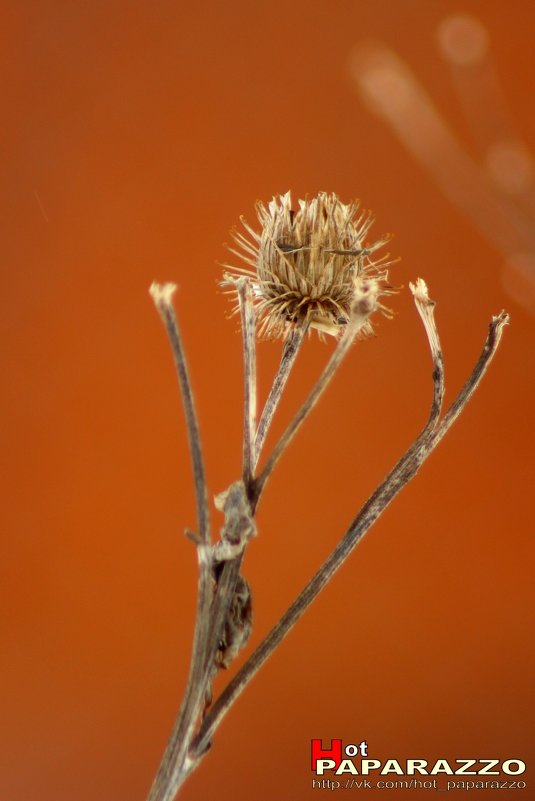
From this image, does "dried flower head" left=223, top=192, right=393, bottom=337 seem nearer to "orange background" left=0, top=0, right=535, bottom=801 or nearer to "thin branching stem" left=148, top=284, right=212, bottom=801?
"thin branching stem" left=148, top=284, right=212, bottom=801

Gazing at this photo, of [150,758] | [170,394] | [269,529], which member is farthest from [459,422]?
[150,758]

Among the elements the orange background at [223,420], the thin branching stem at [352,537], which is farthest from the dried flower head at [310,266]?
the orange background at [223,420]

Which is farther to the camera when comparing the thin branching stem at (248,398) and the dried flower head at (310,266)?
the dried flower head at (310,266)

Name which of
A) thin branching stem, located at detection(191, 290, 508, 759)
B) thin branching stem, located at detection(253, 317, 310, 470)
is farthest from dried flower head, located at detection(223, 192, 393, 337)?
thin branching stem, located at detection(191, 290, 508, 759)

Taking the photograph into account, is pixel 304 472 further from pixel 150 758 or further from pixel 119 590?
pixel 150 758

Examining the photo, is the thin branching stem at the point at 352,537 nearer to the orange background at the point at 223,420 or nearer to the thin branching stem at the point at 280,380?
the thin branching stem at the point at 280,380

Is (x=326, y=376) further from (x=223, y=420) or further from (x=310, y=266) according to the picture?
(x=223, y=420)
